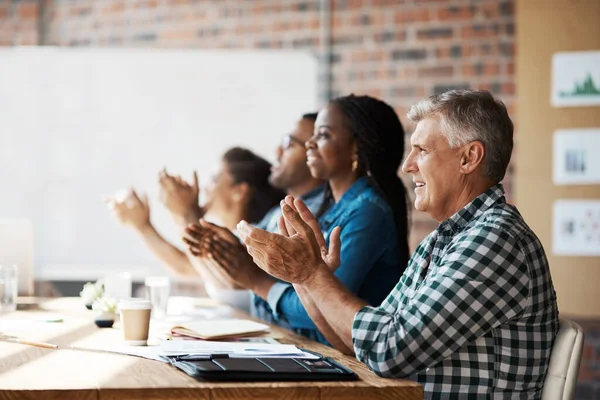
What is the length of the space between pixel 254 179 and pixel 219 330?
213 cm

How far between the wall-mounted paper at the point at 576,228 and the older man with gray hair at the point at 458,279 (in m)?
2.50

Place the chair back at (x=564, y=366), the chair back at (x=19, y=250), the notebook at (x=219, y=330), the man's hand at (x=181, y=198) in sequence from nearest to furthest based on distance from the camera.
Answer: the chair back at (x=564, y=366) → the notebook at (x=219, y=330) → the chair back at (x=19, y=250) → the man's hand at (x=181, y=198)

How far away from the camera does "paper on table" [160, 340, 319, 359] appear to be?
5.97 ft

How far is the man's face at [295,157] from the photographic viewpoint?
3.52 m

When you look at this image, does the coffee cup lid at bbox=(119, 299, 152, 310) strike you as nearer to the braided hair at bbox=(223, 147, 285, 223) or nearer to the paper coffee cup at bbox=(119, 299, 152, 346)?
the paper coffee cup at bbox=(119, 299, 152, 346)

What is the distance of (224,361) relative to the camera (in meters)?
1.69

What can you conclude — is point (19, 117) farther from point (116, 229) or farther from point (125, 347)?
point (125, 347)

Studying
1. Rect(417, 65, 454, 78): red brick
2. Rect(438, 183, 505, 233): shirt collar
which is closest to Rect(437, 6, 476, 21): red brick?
Rect(417, 65, 454, 78): red brick

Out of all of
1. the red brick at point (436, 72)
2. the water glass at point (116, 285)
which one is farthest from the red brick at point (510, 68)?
the water glass at point (116, 285)

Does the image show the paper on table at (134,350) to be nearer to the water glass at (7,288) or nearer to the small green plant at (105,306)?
the small green plant at (105,306)

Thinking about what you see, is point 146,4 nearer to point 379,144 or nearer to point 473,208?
point 379,144

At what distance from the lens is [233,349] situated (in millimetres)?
1892

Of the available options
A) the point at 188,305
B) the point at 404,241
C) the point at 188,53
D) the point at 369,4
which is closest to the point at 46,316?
the point at 188,305

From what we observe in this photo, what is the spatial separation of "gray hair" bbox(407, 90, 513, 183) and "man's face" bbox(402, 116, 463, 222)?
0.08ft
